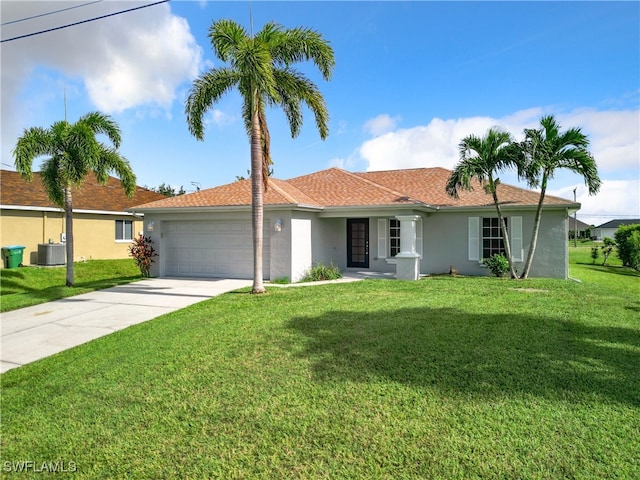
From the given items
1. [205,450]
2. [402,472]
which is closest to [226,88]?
[205,450]

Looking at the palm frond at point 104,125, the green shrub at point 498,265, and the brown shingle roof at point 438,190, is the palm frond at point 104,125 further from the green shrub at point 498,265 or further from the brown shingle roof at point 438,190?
the green shrub at point 498,265

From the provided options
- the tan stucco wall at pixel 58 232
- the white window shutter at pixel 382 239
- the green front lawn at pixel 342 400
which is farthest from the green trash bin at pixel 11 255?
the white window shutter at pixel 382 239

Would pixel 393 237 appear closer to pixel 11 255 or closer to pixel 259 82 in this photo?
pixel 259 82

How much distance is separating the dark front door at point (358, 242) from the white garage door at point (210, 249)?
4.80 meters

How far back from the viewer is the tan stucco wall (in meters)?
18.1

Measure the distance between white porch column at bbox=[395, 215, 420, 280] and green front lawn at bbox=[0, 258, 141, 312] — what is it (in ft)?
34.1

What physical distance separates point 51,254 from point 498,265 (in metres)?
20.4

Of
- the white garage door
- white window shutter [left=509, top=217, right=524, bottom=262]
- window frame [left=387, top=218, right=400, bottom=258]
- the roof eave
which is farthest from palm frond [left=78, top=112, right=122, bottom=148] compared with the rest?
white window shutter [left=509, top=217, right=524, bottom=262]

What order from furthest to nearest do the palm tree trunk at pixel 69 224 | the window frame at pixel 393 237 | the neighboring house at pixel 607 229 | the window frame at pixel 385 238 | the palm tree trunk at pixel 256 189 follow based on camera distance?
the neighboring house at pixel 607 229, the window frame at pixel 393 237, the window frame at pixel 385 238, the palm tree trunk at pixel 69 224, the palm tree trunk at pixel 256 189

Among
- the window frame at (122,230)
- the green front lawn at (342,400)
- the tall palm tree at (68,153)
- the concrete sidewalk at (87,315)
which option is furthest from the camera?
the window frame at (122,230)

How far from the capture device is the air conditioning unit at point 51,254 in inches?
720

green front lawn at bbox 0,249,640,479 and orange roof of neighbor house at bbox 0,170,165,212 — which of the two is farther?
orange roof of neighbor house at bbox 0,170,165,212

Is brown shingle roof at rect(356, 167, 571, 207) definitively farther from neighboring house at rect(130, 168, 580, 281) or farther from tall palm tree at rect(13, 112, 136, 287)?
tall palm tree at rect(13, 112, 136, 287)

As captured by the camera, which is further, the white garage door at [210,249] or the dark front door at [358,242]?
the dark front door at [358,242]
